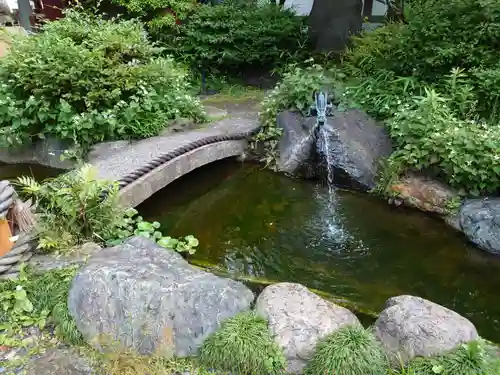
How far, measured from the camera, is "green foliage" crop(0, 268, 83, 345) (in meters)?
3.28

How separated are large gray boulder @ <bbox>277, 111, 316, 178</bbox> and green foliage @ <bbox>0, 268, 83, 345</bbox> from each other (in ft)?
12.4

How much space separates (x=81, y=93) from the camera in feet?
21.9

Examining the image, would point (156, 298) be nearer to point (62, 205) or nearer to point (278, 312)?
point (278, 312)

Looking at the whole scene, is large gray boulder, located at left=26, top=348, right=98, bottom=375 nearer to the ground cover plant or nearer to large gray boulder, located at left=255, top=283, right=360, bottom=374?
large gray boulder, located at left=255, top=283, right=360, bottom=374

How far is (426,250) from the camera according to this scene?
509 cm

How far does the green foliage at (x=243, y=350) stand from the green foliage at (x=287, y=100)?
4.20m

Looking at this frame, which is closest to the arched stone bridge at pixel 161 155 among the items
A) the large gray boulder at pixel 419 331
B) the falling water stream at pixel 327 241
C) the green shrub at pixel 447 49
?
the falling water stream at pixel 327 241

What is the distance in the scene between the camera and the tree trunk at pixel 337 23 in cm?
983

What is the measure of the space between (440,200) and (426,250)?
0.85 meters

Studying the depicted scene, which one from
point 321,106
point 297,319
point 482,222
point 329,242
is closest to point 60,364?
point 297,319

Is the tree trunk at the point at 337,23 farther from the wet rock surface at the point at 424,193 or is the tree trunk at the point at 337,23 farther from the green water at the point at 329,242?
the wet rock surface at the point at 424,193

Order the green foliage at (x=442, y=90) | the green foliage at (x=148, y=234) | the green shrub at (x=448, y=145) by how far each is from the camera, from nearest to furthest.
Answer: the green foliage at (x=148, y=234)
the green shrub at (x=448, y=145)
the green foliage at (x=442, y=90)

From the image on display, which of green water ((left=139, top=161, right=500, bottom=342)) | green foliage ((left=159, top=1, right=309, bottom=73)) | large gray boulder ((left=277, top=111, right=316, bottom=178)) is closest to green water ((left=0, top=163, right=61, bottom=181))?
green water ((left=139, top=161, right=500, bottom=342))

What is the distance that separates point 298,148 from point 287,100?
3.09 feet
